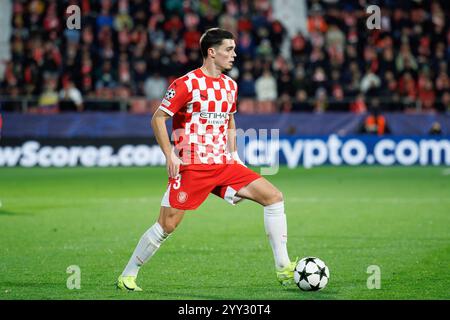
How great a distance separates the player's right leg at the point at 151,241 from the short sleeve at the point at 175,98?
829mm

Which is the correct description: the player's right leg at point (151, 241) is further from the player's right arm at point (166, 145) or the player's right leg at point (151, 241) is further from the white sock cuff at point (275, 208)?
the white sock cuff at point (275, 208)

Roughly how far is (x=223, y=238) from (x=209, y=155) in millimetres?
3524

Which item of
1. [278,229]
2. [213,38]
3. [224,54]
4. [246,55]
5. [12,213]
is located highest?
[246,55]

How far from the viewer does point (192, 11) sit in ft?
86.5

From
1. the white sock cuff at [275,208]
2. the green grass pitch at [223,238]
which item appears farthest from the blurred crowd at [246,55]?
the white sock cuff at [275,208]

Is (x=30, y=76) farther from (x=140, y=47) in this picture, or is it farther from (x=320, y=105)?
(x=320, y=105)

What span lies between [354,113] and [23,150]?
7945 millimetres

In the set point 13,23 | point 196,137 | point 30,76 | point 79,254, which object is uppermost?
point 13,23

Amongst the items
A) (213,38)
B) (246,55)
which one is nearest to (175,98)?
(213,38)

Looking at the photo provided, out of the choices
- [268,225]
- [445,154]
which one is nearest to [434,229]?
[268,225]

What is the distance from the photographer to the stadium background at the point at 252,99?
1769 cm

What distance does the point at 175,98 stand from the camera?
26.4 ft

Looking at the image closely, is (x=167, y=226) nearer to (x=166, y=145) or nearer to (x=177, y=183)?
(x=177, y=183)

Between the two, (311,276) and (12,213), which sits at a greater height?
(12,213)
